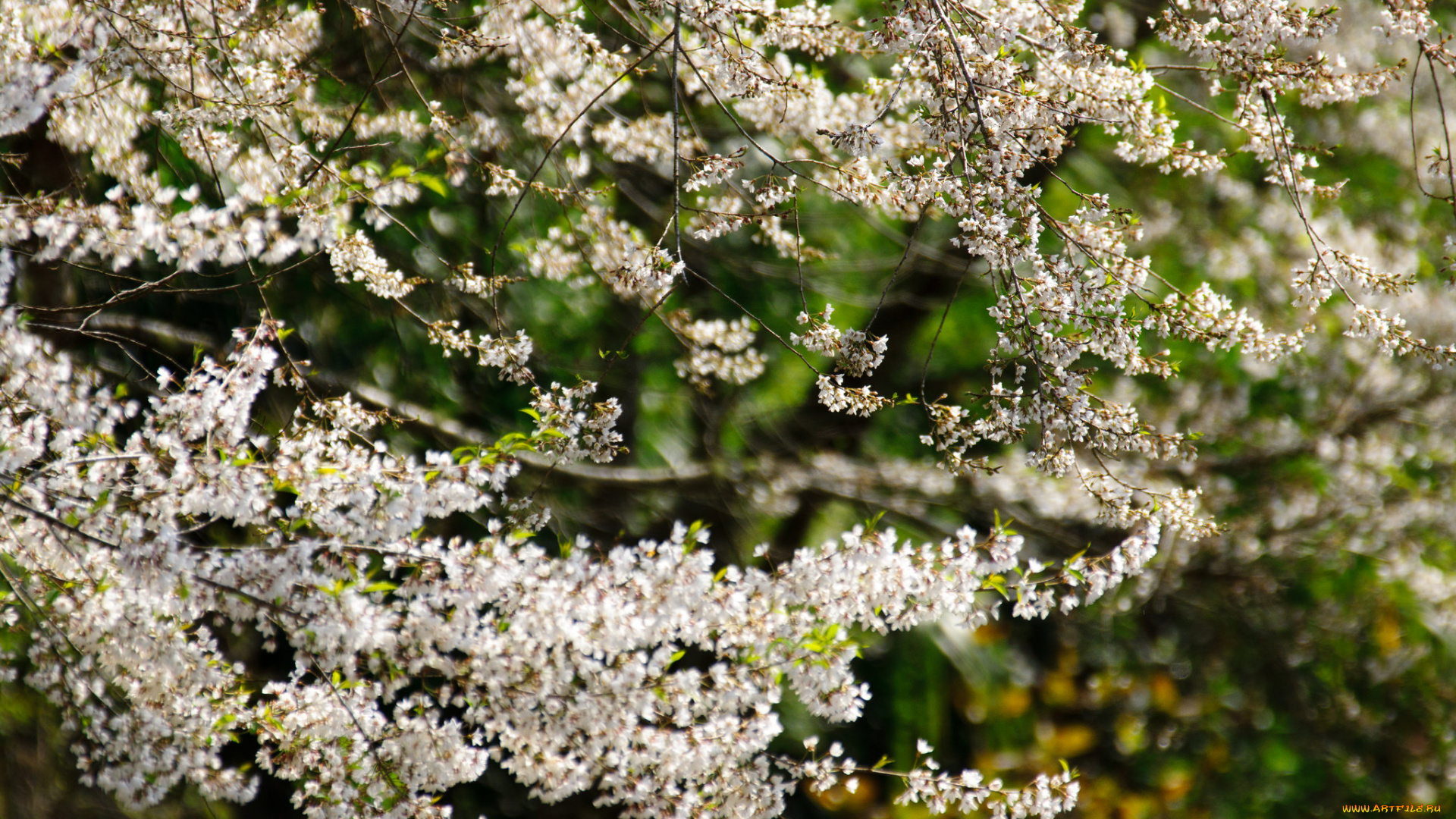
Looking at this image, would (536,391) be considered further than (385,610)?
Yes

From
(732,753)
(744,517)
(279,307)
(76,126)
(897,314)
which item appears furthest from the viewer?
(897,314)

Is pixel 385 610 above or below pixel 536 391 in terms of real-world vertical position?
below

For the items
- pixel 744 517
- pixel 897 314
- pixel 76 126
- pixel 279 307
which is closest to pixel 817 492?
pixel 744 517

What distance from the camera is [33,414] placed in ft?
7.13

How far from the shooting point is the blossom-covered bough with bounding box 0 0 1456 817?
1.95 meters

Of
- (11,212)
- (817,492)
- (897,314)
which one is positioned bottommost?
(11,212)

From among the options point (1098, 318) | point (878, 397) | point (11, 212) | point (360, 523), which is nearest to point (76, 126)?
point (11, 212)

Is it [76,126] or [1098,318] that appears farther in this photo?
[76,126]

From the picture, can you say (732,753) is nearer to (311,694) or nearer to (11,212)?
(311,694)

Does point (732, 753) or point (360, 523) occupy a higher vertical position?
point (360, 523)

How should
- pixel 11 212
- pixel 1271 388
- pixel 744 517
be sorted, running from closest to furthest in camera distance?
1. pixel 11 212
2. pixel 744 517
3. pixel 1271 388

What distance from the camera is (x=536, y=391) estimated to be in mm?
2283

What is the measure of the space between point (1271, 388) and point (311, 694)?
618cm

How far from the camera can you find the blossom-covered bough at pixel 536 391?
76.9 inches
